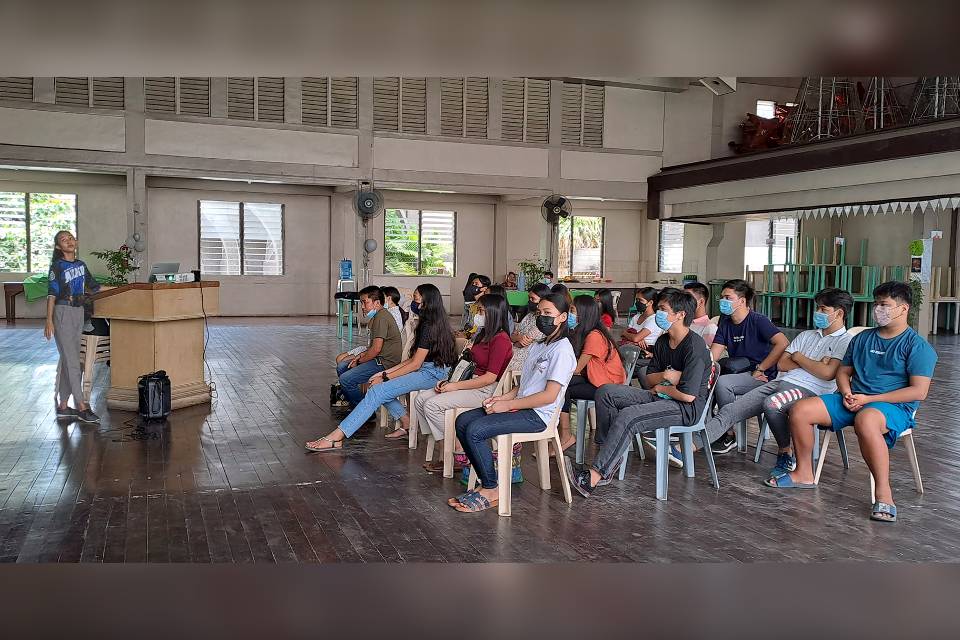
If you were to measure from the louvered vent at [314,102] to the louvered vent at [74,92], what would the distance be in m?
3.54

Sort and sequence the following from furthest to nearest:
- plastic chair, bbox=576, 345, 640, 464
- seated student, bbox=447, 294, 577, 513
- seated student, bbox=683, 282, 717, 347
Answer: seated student, bbox=683, 282, 717, 347 < plastic chair, bbox=576, 345, 640, 464 < seated student, bbox=447, 294, 577, 513

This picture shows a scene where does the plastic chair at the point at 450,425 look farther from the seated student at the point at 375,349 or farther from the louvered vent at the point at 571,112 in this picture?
the louvered vent at the point at 571,112

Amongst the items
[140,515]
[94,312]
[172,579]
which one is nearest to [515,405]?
[140,515]

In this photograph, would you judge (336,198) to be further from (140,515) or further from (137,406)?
(140,515)

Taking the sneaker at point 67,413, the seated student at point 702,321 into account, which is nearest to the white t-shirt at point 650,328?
the seated student at point 702,321

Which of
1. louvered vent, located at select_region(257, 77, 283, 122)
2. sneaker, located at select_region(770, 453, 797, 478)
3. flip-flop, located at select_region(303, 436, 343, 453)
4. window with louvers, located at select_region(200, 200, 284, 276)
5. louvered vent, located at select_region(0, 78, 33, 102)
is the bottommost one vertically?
flip-flop, located at select_region(303, 436, 343, 453)

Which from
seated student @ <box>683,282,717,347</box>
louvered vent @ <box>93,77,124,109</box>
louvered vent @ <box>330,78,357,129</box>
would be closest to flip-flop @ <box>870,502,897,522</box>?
seated student @ <box>683,282,717,347</box>

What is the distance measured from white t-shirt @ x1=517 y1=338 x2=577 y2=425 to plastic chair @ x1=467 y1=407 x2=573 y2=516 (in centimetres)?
8

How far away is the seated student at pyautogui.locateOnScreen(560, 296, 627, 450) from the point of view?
198 inches

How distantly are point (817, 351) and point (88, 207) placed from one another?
1385 cm

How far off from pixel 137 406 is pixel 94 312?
33.9 inches

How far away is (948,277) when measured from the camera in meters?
15.7

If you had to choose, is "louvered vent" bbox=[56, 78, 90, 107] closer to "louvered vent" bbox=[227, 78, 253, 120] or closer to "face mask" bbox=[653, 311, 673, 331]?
"louvered vent" bbox=[227, 78, 253, 120]

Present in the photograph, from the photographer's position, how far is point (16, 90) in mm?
12430
